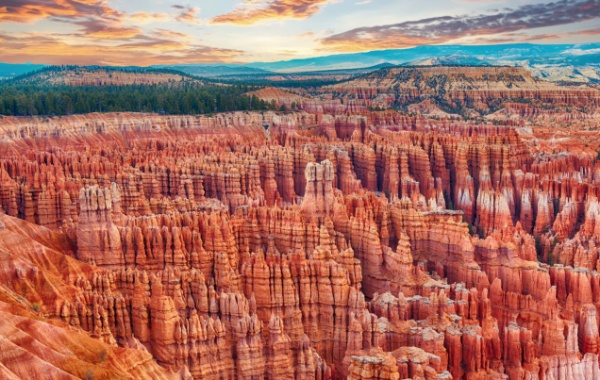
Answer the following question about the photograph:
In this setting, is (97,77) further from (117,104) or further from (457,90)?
(117,104)

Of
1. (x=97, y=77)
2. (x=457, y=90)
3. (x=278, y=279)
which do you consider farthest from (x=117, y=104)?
(x=97, y=77)

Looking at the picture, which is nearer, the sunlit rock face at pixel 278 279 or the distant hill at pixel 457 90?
the sunlit rock face at pixel 278 279

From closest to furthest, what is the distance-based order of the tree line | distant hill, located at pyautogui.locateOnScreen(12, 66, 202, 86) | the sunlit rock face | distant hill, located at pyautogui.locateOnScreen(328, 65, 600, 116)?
the sunlit rock face
the tree line
distant hill, located at pyautogui.locateOnScreen(328, 65, 600, 116)
distant hill, located at pyautogui.locateOnScreen(12, 66, 202, 86)

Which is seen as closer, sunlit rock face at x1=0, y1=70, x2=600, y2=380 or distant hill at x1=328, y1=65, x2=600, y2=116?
sunlit rock face at x1=0, y1=70, x2=600, y2=380

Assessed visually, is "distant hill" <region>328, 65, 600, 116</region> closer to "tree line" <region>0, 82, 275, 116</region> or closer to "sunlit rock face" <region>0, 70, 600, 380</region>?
"tree line" <region>0, 82, 275, 116</region>

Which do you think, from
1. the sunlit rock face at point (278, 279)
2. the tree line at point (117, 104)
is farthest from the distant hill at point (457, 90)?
the sunlit rock face at point (278, 279)

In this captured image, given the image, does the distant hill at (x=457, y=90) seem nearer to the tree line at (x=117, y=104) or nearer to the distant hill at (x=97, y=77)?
the distant hill at (x=97, y=77)

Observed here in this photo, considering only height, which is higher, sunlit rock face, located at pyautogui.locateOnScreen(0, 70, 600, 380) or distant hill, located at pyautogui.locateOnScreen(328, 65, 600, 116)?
distant hill, located at pyautogui.locateOnScreen(328, 65, 600, 116)

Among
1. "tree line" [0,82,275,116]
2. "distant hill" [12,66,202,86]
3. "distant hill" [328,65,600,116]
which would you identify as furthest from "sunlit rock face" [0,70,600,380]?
"distant hill" [12,66,202,86]

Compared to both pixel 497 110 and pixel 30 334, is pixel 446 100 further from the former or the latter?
pixel 30 334
